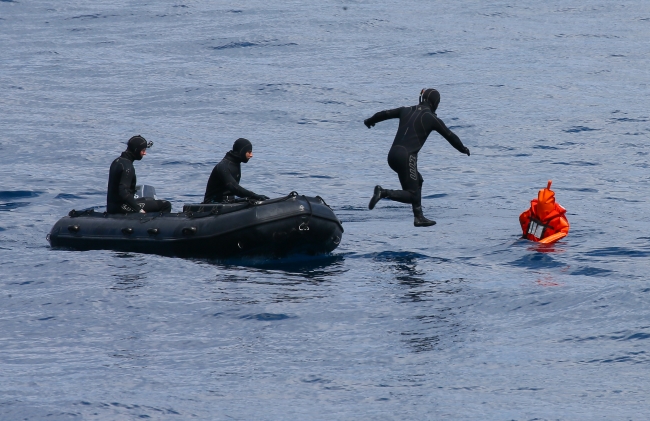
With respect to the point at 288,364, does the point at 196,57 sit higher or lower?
higher

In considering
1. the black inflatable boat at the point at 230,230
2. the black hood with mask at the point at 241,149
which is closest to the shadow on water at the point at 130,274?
the black inflatable boat at the point at 230,230

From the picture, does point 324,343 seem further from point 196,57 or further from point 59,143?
point 196,57

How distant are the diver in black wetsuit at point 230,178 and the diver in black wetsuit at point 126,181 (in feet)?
3.01

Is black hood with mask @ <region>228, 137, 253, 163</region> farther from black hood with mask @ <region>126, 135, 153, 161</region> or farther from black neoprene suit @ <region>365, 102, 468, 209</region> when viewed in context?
black neoprene suit @ <region>365, 102, 468, 209</region>

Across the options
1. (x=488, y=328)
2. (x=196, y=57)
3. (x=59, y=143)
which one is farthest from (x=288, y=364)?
(x=196, y=57)

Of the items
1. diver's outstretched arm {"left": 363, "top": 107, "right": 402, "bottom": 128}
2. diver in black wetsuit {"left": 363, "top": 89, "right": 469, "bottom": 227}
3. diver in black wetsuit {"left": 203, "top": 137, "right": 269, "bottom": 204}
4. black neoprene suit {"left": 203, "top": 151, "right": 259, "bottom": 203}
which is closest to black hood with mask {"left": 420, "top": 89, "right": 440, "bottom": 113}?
diver in black wetsuit {"left": 363, "top": 89, "right": 469, "bottom": 227}

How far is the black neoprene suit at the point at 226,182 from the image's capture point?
48.4 ft

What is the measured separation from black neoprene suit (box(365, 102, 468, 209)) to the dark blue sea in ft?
3.08

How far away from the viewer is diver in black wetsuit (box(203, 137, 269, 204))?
14.7 m

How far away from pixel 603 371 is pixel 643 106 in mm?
18551

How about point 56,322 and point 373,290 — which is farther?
point 373,290

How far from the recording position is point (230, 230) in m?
13.7

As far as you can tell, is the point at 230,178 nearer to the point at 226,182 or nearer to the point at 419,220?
the point at 226,182

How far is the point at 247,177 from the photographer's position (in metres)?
21.3
